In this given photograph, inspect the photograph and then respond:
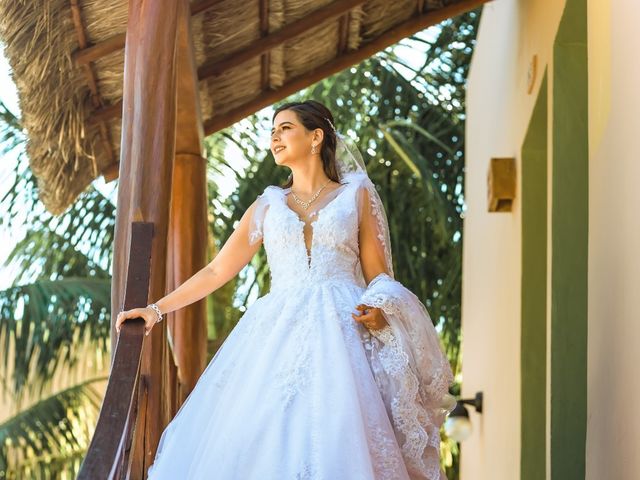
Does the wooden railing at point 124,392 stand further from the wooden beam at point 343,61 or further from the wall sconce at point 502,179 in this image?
the wall sconce at point 502,179

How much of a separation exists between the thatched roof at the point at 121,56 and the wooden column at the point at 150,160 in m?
0.96

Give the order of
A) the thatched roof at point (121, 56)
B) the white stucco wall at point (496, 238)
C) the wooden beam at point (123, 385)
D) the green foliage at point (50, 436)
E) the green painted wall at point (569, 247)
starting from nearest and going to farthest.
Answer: the wooden beam at point (123, 385) < the green painted wall at point (569, 247) < the thatched roof at point (121, 56) < the white stucco wall at point (496, 238) < the green foliage at point (50, 436)

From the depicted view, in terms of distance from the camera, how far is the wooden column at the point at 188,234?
713 cm

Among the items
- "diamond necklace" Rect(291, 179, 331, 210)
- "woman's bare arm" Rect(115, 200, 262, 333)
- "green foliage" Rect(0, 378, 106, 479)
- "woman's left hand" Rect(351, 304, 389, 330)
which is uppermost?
"diamond necklace" Rect(291, 179, 331, 210)

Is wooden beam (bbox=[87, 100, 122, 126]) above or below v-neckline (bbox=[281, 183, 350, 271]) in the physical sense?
above

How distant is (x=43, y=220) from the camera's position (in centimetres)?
1370

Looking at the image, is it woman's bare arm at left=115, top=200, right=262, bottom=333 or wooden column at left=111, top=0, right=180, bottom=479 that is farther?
wooden column at left=111, top=0, right=180, bottom=479

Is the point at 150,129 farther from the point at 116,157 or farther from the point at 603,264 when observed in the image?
the point at 116,157

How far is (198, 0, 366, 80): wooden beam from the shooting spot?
292 inches

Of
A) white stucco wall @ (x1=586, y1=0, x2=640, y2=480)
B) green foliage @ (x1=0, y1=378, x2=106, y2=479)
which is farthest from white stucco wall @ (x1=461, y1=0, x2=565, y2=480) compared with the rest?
green foliage @ (x1=0, y1=378, x2=106, y2=479)

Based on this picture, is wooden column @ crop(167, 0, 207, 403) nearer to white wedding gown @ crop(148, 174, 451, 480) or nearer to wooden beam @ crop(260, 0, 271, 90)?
wooden beam @ crop(260, 0, 271, 90)

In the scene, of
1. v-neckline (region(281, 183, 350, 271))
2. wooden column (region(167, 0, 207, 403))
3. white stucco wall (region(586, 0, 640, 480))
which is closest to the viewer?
white stucco wall (region(586, 0, 640, 480))

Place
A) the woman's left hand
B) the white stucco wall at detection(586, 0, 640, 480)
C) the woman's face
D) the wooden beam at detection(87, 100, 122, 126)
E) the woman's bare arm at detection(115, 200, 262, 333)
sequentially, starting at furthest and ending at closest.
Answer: the wooden beam at detection(87, 100, 122, 126) < the woman's face < the woman's bare arm at detection(115, 200, 262, 333) < the woman's left hand < the white stucco wall at detection(586, 0, 640, 480)

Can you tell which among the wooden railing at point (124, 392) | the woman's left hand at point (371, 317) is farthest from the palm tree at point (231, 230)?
the woman's left hand at point (371, 317)
